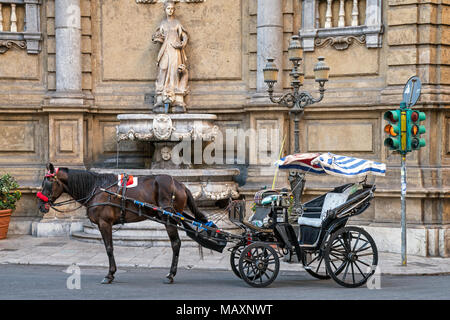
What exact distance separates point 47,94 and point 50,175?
6.17 meters

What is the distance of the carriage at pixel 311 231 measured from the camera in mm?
9469

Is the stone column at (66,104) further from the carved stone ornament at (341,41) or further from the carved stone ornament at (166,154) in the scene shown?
the carved stone ornament at (341,41)

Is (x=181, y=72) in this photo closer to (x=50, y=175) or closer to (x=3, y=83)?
(x=3, y=83)

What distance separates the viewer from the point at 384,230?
13445mm

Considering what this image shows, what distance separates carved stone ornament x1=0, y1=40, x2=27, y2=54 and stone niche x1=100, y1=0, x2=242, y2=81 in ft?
5.63

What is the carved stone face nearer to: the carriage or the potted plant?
the potted plant

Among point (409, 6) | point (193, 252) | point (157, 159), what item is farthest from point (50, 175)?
point (409, 6)

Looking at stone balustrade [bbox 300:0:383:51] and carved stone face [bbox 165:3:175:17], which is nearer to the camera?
stone balustrade [bbox 300:0:383:51]

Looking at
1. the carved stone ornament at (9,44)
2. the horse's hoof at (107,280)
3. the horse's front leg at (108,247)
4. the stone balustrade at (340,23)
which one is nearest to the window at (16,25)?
the carved stone ornament at (9,44)

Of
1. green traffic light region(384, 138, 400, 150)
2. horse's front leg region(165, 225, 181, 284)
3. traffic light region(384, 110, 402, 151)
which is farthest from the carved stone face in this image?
horse's front leg region(165, 225, 181, 284)

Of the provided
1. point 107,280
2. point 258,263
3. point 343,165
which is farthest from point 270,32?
point 107,280

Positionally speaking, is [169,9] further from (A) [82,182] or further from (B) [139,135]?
(A) [82,182]

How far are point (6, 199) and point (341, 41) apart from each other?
738 centimetres

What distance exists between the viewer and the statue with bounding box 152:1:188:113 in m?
15.1
